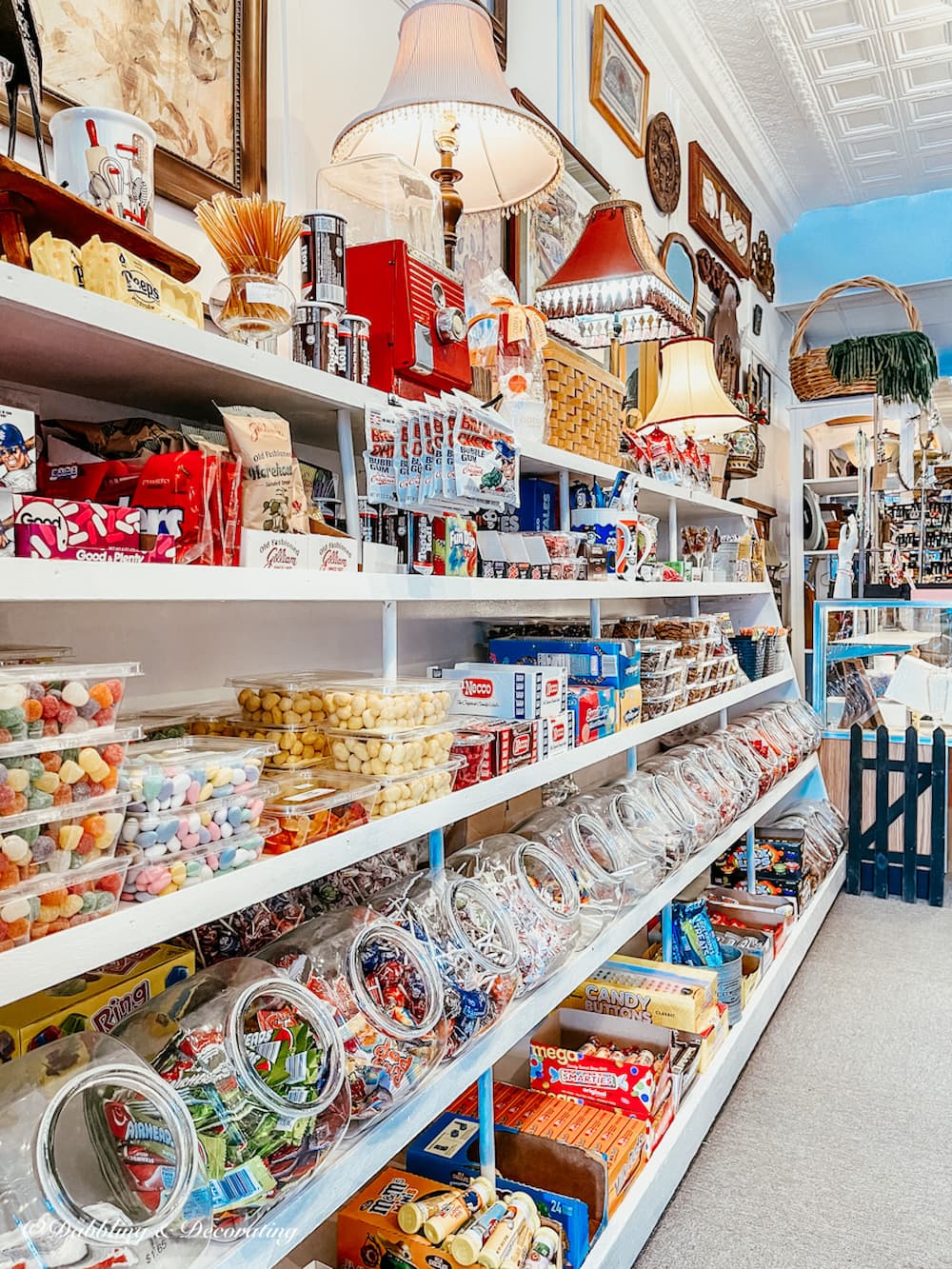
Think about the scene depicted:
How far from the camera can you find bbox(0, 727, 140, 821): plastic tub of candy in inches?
35.9

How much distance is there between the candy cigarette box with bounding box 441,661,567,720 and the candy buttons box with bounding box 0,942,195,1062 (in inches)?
29.8

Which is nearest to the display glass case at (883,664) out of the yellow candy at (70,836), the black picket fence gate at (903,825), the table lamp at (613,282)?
the black picket fence gate at (903,825)

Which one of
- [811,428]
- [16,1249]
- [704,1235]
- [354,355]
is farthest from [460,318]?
[811,428]

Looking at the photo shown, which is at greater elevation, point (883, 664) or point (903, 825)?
point (883, 664)

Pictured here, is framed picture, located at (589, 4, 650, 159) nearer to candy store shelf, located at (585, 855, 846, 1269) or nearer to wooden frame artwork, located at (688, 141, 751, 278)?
wooden frame artwork, located at (688, 141, 751, 278)

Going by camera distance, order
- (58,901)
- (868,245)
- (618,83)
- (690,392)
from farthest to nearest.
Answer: (868,245)
(618,83)
(690,392)
(58,901)

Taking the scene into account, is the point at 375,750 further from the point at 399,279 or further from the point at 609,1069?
the point at 609,1069

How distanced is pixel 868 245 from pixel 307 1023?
631cm

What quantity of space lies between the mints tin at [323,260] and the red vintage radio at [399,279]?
0.36 feet

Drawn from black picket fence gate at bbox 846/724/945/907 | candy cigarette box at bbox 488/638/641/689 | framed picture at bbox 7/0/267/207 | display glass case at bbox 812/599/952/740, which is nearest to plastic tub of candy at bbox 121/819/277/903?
framed picture at bbox 7/0/267/207

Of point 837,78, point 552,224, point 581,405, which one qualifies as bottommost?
point 581,405

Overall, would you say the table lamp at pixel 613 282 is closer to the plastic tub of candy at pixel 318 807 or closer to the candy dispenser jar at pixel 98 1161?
the plastic tub of candy at pixel 318 807

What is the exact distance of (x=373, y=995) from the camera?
145 cm

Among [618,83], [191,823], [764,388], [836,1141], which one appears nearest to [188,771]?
[191,823]
